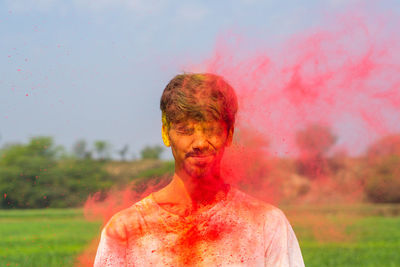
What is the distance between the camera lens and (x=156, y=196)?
2414mm

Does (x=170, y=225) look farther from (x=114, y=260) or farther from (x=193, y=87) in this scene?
(x=193, y=87)

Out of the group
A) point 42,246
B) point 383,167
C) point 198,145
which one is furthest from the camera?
point 42,246

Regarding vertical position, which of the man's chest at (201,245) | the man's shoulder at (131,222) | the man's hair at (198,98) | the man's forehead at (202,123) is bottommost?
the man's chest at (201,245)

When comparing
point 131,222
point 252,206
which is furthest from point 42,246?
point 252,206

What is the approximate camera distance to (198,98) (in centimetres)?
236

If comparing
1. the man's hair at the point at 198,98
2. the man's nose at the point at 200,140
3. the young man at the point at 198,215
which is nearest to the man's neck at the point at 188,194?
the young man at the point at 198,215

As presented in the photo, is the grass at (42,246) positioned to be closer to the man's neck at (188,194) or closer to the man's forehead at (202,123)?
the man's neck at (188,194)

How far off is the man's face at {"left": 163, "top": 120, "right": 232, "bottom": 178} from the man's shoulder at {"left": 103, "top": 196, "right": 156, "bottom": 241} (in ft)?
0.74

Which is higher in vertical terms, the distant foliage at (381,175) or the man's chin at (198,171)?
the man's chin at (198,171)

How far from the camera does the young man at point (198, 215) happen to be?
7.66 feet

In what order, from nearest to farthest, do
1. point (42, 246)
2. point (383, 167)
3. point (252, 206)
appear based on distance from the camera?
point (252, 206), point (383, 167), point (42, 246)

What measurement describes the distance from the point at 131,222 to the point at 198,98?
62 centimetres

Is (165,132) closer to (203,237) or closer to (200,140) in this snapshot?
(200,140)

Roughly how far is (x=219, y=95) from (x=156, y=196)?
526 millimetres
